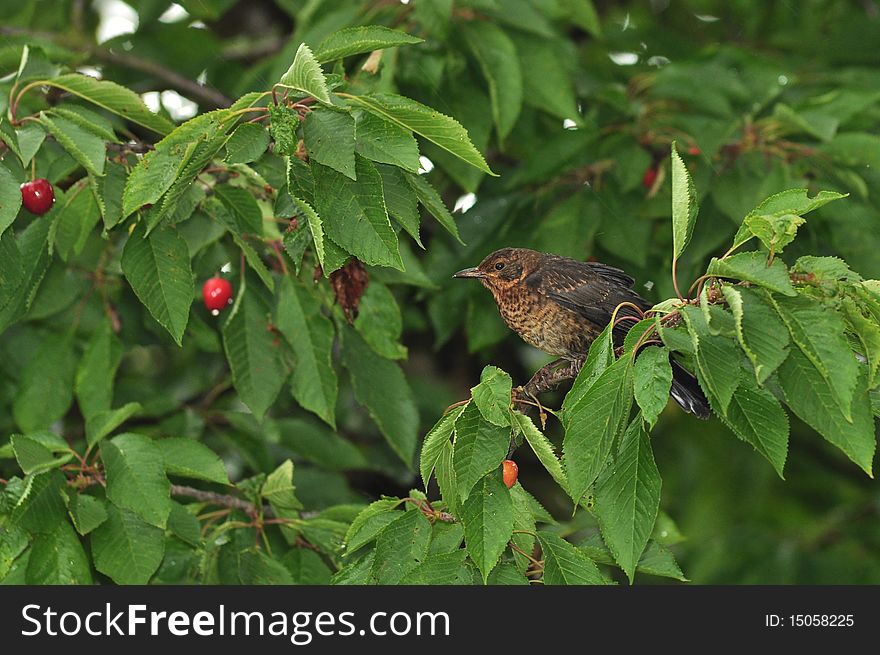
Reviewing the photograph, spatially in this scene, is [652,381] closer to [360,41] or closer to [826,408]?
[826,408]

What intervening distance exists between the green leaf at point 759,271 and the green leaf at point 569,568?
863 millimetres

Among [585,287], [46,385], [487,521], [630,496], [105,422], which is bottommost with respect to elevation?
[46,385]

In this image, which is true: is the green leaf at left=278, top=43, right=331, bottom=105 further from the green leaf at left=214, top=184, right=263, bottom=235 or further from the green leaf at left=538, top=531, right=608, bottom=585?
the green leaf at left=538, top=531, right=608, bottom=585

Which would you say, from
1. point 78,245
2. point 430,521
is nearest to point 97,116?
point 78,245

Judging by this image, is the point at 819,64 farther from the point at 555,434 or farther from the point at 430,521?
the point at 430,521

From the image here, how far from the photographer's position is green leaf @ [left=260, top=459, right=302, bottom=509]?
11.9 feet

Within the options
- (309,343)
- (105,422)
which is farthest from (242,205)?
(105,422)

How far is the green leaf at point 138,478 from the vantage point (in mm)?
3180

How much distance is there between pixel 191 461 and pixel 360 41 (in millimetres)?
1375

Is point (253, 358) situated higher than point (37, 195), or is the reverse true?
point (37, 195)

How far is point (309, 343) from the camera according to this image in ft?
12.6

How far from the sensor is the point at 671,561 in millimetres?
3166

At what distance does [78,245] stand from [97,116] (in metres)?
0.55

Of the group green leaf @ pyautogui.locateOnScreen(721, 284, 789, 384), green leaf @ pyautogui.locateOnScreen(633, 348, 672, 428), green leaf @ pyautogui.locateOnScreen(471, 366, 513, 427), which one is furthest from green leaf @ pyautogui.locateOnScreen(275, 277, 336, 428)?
green leaf @ pyautogui.locateOnScreen(721, 284, 789, 384)
